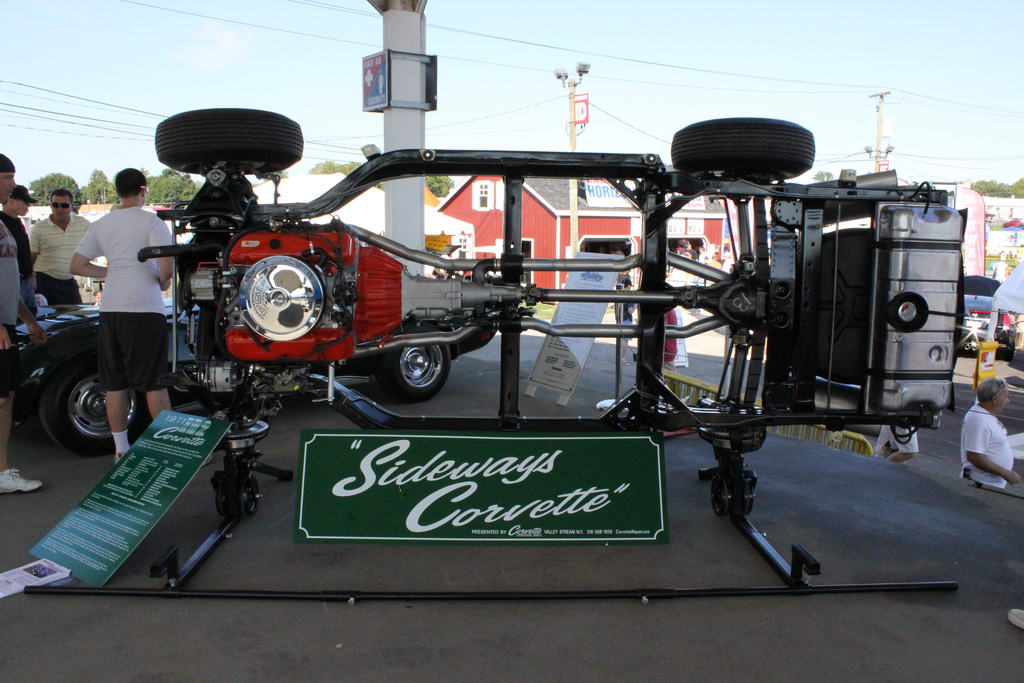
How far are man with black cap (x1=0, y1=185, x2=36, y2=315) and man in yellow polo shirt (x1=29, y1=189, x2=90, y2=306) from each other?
78 centimetres

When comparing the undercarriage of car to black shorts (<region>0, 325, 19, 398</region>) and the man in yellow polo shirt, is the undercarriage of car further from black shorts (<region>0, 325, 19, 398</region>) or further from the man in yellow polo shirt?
the man in yellow polo shirt

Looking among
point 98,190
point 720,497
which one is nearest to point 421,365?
point 720,497

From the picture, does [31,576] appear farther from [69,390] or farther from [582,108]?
[582,108]

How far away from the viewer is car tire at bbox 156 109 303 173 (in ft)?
10.8

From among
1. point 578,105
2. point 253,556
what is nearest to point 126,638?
point 253,556

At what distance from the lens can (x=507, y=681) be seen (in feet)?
8.09

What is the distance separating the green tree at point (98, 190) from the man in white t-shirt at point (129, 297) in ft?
298

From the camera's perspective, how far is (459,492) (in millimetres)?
3328

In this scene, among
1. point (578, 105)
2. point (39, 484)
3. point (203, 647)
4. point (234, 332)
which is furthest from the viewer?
point (578, 105)

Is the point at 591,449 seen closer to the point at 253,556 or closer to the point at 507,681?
the point at 507,681

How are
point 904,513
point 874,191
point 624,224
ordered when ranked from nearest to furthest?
1. point 874,191
2. point 904,513
3. point 624,224

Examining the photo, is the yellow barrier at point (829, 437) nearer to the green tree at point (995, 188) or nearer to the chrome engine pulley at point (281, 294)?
the chrome engine pulley at point (281, 294)

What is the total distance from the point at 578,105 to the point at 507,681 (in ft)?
80.4

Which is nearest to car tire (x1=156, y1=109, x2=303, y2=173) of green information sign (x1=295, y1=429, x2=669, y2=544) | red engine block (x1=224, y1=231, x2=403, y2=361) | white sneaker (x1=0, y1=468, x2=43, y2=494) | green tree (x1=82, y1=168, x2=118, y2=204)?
red engine block (x1=224, y1=231, x2=403, y2=361)
